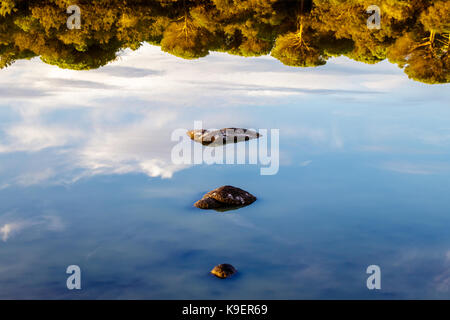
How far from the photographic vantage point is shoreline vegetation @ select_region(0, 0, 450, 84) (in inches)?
1741

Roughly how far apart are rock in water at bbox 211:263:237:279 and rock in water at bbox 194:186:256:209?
11.4 metres

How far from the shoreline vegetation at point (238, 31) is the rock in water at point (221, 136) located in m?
25.6

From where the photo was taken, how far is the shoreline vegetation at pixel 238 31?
4422cm

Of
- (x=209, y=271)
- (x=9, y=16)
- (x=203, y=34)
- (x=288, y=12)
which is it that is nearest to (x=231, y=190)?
(x=209, y=271)

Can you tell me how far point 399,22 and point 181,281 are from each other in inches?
1287

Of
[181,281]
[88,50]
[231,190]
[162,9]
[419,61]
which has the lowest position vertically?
[181,281]

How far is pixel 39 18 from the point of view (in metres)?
44.3

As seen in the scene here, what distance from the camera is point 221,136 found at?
7656cm

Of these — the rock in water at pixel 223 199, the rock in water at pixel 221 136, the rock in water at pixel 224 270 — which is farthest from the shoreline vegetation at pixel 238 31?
the rock in water at pixel 221 136

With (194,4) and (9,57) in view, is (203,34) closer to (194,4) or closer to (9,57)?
(194,4)
